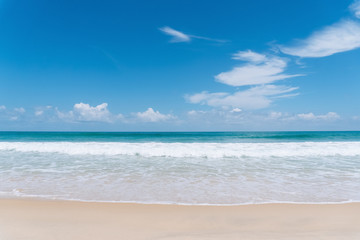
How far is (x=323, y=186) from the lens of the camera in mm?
6359

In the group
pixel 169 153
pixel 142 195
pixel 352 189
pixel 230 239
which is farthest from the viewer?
pixel 169 153

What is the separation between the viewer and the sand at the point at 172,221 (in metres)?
3.40

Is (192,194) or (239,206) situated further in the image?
(192,194)

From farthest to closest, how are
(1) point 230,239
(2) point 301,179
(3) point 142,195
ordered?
(2) point 301,179
(3) point 142,195
(1) point 230,239

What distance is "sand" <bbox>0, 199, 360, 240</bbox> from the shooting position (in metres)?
3.40

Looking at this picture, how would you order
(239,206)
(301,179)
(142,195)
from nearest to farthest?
(239,206) → (142,195) → (301,179)

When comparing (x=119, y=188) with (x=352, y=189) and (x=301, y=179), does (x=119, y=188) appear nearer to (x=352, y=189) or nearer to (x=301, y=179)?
(x=301, y=179)

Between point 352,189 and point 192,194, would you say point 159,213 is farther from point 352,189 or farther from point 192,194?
point 352,189

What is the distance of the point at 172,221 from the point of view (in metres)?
3.92

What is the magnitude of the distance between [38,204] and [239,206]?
4.42 metres

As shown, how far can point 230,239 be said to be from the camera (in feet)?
10.7

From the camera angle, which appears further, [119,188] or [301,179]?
[301,179]

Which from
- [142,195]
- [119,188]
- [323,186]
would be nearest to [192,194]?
[142,195]

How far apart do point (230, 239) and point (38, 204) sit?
417 centimetres
